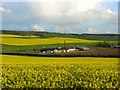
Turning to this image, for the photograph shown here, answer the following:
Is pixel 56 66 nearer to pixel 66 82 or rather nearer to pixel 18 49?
pixel 66 82

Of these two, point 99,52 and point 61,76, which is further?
point 99,52

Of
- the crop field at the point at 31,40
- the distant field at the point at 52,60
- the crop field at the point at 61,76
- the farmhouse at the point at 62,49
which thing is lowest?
the crop field at the point at 61,76

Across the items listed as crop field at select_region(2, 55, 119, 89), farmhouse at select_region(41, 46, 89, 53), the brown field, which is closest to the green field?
crop field at select_region(2, 55, 119, 89)

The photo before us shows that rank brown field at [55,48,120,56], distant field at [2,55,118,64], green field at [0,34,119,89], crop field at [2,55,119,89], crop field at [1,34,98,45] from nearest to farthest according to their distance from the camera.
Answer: crop field at [2,55,119,89] < green field at [0,34,119,89] < distant field at [2,55,118,64] < brown field at [55,48,120,56] < crop field at [1,34,98,45]

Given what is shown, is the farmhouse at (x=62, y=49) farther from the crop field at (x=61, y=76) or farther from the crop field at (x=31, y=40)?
the crop field at (x=61, y=76)

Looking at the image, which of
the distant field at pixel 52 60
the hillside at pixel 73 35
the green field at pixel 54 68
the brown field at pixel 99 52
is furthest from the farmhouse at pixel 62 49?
the hillside at pixel 73 35

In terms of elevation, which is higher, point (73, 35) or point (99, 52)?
point (73, 35)

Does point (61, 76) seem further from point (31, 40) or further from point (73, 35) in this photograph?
point (31, 40)

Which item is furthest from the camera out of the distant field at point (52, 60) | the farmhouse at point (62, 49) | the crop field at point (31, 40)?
the crop field at point (31, 40)

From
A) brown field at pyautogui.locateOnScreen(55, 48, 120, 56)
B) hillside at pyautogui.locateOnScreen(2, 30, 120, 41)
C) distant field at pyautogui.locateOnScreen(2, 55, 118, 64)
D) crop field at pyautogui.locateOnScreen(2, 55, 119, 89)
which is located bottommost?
crop field at pyautogui.locateOnScreen(2, 55, 119, 89)

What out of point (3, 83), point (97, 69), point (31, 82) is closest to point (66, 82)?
point (31, 82)

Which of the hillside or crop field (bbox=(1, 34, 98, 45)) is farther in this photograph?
crop field (bbox=(1, 34, 98, 45))

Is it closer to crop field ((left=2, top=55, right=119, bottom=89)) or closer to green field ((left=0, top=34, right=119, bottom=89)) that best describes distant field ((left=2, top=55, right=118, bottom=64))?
green field ((left=0, top=34, right=119, bottom=89))

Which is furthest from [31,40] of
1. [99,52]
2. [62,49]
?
[99,52]
